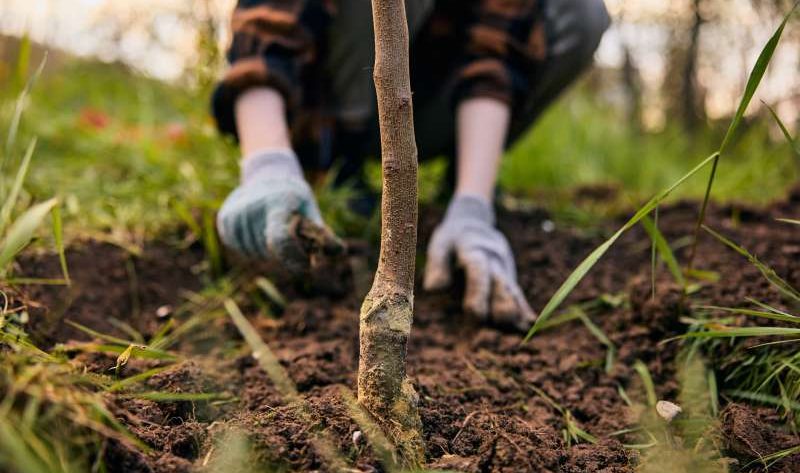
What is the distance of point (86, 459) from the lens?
0.66 metres

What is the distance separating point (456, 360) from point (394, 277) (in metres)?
0.43

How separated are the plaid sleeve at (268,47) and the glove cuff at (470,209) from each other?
1.71 feet

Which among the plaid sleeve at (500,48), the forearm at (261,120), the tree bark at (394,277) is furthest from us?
the plaid sleeve at (500,48)

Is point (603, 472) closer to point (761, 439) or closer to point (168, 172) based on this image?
point (761, 439)

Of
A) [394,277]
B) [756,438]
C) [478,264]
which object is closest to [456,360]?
[478,264]

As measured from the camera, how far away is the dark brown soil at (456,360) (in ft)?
2.71

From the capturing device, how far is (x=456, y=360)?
48.2 inches

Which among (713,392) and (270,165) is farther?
(270,165)

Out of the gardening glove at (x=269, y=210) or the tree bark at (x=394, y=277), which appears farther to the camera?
the gardening glove at (x=269, y=210)

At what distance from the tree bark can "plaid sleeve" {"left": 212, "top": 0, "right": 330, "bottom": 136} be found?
842mm

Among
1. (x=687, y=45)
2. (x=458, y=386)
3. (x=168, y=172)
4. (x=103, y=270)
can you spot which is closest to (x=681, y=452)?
(x=458, y=386)

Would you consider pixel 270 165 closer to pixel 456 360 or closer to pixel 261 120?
pixel 261 120

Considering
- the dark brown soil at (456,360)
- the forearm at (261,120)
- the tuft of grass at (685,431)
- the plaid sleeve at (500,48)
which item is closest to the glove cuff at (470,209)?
→ the dark brown soil at (456,360)

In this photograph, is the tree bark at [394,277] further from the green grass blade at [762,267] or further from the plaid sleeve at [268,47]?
the plaid sleeve at [268,47]
